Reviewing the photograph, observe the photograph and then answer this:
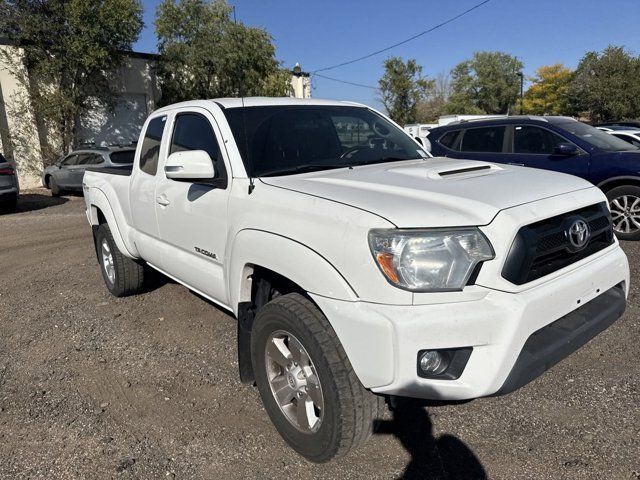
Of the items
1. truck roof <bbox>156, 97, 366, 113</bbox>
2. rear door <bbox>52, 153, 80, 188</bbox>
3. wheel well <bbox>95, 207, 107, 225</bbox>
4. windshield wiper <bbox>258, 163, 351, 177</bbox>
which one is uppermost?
truck roof <bbox>156, 97, 366, 113</bbox>

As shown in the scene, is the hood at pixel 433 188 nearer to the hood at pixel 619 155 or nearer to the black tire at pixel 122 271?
the black tire at pixel 122 271

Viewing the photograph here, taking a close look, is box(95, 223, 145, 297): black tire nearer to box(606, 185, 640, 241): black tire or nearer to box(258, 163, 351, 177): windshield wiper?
box(258, 163, 351, 177): windshield wiper

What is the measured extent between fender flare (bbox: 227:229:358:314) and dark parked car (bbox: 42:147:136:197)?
10.9 metres

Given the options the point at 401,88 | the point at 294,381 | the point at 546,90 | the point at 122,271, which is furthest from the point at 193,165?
the point at 546,90

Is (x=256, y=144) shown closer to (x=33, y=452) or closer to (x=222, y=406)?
(x=222, y=406)

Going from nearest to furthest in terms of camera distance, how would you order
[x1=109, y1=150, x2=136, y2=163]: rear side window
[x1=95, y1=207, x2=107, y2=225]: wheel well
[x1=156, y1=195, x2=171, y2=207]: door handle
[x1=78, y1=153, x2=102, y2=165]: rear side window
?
[x1=156, y1=195, x2=171, y2=207]: door handle < [x1=95, y1=207, x2=107, y2=225]: wheel well < [x1=109, y1=150, x2=136, y2=163]: rear side window < [x1=78, y1=153, x2=102, y2=165]: rear side window

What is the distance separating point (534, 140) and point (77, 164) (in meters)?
12.5

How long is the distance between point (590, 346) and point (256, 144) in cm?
281

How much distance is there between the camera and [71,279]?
20.1 ft

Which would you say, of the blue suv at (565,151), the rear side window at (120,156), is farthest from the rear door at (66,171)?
the blue suv at (565,151)

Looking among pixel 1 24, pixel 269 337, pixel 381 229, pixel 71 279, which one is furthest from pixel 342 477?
pixel 1 24

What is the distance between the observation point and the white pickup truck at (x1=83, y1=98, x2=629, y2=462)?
2105 mm

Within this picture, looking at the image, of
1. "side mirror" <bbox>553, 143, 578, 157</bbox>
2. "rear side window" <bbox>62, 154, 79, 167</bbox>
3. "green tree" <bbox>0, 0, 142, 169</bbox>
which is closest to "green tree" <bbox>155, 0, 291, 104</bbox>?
"green tree" <bbox>0, 0, 142, 169</bbox>

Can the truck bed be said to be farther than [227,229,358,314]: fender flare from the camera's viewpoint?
Yes
